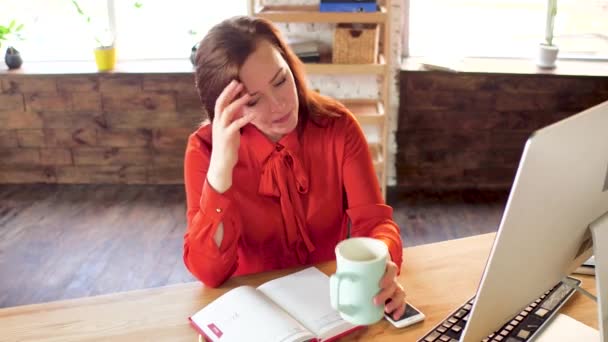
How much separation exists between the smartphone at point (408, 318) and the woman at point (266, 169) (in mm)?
151

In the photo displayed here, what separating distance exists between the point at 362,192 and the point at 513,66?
7.66 ft

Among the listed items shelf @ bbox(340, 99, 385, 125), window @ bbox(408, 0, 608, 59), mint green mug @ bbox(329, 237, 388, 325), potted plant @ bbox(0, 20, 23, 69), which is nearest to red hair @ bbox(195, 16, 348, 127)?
mint green mug @ bbox(329, 237, 388, 325)

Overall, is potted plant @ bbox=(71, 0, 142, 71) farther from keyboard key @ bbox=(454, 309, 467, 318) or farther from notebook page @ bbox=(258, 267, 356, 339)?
keyboard key @ bbox=(454, 309, 467, 318)

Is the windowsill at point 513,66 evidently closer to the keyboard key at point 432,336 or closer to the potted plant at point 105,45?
the potted plant at point 105,45

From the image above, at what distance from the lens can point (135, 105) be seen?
11.7 feet

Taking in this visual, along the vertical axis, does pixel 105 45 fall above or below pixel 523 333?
above

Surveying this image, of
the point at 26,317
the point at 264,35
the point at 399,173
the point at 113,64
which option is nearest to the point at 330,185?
the point at 264,35

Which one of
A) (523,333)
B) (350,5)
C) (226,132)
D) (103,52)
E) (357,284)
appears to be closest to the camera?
(357,284)

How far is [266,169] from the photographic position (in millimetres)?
1450

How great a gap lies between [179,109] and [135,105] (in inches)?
10.0

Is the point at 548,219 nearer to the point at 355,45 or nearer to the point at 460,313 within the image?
the point at 460,313

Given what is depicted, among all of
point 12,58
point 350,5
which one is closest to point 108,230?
point 12,58

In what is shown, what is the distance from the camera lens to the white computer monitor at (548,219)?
732 millimetres

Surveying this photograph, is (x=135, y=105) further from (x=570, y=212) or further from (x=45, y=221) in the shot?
(x=570, y=212)
